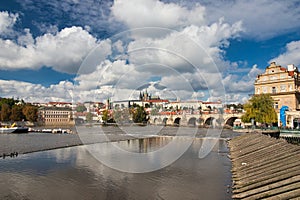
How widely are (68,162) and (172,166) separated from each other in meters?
10.1

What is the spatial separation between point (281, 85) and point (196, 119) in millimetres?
57956

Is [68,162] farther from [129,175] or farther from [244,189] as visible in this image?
[244,189]

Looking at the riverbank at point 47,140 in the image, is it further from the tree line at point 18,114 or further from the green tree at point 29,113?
the tree line at point 18,114

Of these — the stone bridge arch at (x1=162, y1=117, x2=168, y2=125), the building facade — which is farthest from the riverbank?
the building facade

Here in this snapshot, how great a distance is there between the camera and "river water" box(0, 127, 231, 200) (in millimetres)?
15539

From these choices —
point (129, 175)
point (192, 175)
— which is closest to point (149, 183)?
point (129, 175)

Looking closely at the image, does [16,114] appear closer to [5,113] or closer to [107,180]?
[5,113]

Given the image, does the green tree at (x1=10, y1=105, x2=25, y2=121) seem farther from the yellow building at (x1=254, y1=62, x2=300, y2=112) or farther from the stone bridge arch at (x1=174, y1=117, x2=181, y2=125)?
the yellow building at (x1=254, y1=62, x2=300, y2=112)

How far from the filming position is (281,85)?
220ft

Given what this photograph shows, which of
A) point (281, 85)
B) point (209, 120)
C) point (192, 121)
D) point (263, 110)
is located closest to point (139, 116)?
point (192, 121)

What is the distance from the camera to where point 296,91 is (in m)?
64.7

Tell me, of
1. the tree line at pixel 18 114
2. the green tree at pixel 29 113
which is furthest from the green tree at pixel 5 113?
the green tree at pixel 29 113

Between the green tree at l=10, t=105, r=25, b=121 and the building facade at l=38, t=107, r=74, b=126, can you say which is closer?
the green tree at l=10, t=105, r=25, b=121

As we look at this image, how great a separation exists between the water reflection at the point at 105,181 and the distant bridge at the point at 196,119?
7584 centimetres
